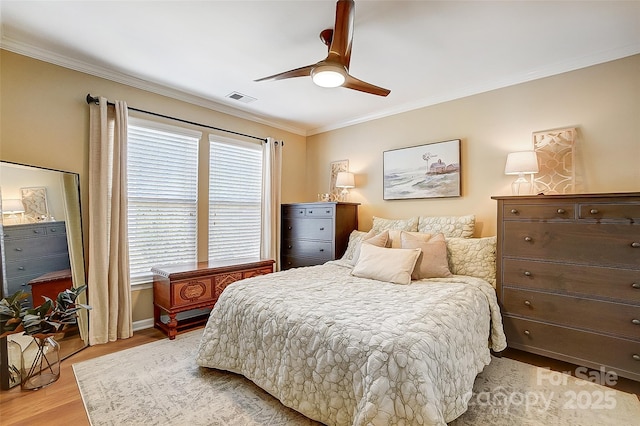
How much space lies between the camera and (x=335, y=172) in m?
4.54

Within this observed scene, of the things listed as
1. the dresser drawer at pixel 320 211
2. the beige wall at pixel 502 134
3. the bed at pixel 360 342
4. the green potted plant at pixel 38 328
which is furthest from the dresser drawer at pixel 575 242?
the green potted plant at pixel 38 328

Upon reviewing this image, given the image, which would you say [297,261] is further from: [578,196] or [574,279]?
[578,196]

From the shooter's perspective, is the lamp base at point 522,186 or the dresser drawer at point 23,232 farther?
the lamp base at point 522,186

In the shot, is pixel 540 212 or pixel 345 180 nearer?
pixel 540 212

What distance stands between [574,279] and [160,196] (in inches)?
153

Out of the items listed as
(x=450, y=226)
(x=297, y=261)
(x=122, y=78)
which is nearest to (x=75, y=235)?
(x=122, y=78)

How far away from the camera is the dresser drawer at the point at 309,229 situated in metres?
3.89

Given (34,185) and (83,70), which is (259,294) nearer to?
(34,185)

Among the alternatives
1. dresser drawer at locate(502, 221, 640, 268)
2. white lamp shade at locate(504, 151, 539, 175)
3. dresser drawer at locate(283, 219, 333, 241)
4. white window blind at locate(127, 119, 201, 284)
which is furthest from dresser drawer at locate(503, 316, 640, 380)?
white window blind at locate(127, 119, 201, 284)

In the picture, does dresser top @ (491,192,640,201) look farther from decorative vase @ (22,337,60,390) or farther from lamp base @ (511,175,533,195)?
decorative vase @ (22,337,60,390)

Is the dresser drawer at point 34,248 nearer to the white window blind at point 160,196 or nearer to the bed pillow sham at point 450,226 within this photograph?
the white window blind at point 160,196

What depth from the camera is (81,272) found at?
2.72 m

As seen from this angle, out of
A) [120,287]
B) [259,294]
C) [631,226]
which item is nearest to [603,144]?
[631,226]

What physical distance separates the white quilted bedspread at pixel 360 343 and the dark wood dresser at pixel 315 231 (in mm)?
1341
